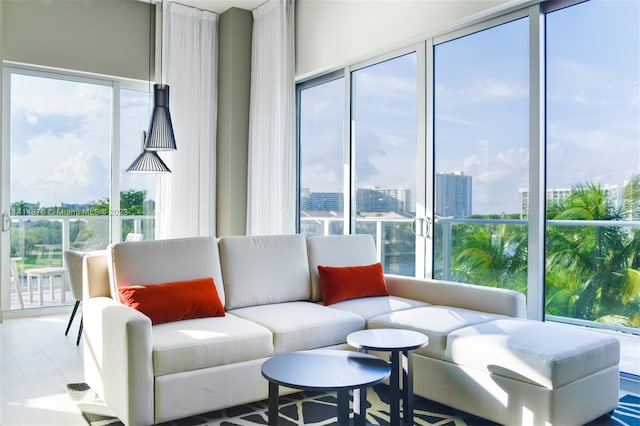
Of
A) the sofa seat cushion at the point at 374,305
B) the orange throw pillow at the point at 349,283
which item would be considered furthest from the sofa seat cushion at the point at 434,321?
the orange throw pillow at the point at 349,283

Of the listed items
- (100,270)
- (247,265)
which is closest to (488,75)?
(247,265)

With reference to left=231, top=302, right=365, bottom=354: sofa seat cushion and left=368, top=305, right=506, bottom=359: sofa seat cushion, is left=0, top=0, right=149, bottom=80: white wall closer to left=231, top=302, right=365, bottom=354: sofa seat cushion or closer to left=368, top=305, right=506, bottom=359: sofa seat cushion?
left=231, top=302, right=365, bottom=354: sofa seat cushion

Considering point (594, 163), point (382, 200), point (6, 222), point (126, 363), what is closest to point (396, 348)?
point (126, 363)

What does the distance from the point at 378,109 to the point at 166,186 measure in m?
2.42

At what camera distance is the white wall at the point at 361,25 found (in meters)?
4.08

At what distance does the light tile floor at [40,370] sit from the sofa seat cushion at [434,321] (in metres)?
1.07

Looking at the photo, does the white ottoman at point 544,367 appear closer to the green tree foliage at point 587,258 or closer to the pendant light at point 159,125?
the green tree foliage at point 587,258

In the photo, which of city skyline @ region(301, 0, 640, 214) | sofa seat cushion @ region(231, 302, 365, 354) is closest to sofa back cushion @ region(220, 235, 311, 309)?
sofa seat cushion @ region(231, 302, 365, 354)

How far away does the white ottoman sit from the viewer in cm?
239

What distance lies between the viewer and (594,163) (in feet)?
11.7

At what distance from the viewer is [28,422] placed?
8.82 ft

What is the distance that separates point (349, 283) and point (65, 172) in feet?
11.5

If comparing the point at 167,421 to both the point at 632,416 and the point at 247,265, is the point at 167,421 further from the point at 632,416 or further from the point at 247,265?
the point at 632,416

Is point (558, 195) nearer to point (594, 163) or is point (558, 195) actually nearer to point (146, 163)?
point (594, 163)
